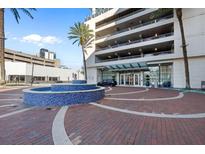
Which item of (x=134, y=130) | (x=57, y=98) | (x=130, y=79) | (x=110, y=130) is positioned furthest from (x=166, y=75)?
(x=110, y=130)

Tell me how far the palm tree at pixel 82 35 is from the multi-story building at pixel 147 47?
→ 4.66ft

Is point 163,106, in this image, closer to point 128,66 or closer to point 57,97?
point 57,97

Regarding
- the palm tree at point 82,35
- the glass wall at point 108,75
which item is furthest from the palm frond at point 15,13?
the glass wall at point 108,75

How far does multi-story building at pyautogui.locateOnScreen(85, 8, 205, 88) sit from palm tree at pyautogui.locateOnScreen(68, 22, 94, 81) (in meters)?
1.42

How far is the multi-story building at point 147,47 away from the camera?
21.7 meters

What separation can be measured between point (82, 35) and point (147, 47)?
1662 centimetres

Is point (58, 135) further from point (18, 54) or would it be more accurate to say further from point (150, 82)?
point (18, 54)

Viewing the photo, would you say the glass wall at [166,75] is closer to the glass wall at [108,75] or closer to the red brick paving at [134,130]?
the glass wall at [108,75]

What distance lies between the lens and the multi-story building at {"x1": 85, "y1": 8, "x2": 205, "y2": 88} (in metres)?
21.7

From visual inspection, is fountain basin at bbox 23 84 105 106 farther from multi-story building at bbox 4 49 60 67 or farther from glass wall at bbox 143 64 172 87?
multi-story building at bbox 4 49 60 67

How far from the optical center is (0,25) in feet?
78.3

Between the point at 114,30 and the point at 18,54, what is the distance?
2697 inches

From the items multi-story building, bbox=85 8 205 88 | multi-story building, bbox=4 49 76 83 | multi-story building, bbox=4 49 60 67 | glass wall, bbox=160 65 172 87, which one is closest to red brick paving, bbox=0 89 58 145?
multi-story building, bbox=85 8 205 88

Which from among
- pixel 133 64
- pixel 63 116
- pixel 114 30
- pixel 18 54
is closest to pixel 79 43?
pixel 114 30
